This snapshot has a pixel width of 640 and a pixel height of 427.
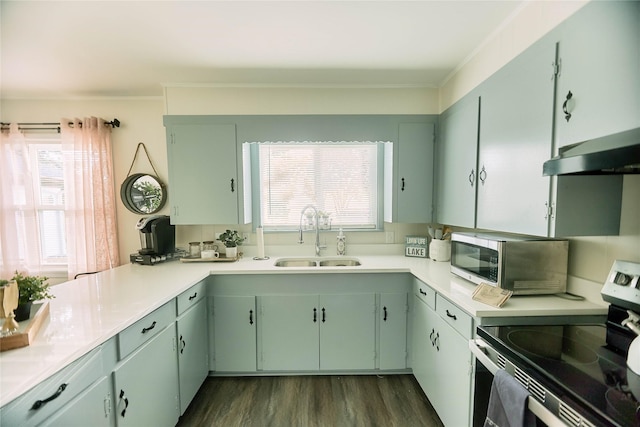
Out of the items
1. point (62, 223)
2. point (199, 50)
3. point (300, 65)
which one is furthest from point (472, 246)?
point (62, 223)

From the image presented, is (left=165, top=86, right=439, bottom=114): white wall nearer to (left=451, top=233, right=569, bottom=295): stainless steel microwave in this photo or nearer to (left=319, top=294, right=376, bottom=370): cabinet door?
(left=451, top=233, right=569, bottom=295): stainless steel microwave

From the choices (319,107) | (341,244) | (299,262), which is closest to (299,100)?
(319,107)

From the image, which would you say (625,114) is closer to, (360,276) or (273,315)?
(360,276)

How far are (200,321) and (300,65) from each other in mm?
2117

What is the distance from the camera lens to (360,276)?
7.02ft

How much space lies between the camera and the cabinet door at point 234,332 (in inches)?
83.7

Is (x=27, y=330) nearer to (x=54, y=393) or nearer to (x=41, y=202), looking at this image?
(x=54, y=393)

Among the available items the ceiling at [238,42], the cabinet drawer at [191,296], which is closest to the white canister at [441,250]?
the ceiling at [238,42]

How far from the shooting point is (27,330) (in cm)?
98

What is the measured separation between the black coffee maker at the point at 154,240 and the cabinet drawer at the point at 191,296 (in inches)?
23.8

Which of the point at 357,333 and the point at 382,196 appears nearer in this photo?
the point at 357,333

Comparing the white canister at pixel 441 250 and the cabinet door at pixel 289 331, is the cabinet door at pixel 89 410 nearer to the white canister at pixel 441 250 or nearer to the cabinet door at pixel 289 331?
the cabinet door at pixel 289 331

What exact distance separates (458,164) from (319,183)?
4.27 ft

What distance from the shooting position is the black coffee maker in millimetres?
2297
